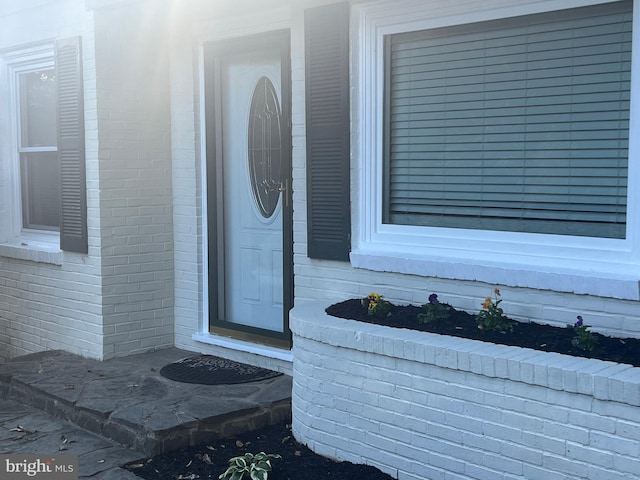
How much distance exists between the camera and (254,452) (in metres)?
4.78

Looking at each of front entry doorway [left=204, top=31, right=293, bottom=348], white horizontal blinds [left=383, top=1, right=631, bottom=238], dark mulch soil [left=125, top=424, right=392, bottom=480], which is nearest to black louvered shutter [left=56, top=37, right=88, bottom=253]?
front entry doorway [left=204, top=31, right=293, bottom=348]

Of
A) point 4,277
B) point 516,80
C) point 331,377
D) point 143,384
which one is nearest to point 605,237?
point 516,80

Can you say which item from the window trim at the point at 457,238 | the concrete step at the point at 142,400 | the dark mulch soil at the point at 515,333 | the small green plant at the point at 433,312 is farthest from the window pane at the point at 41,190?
the small green plant at the point at 433,312

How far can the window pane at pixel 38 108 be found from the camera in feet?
24.2

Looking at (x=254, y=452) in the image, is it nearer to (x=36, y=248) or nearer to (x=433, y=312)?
(x=433, y=312)

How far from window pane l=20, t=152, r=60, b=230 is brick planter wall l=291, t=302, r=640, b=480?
3454mm

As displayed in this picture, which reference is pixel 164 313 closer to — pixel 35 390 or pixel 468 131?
pixel 35 390

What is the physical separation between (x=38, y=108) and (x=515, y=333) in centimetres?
519

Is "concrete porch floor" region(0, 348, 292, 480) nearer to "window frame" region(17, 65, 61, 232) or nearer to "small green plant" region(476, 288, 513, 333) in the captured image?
"small green plant" region(476, 288, 513, 333)

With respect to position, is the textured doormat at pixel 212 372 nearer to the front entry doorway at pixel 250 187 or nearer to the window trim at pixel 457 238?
the front entry doorway at pixel 250 187

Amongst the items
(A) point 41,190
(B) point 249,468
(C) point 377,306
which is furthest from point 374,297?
(A) point 41,190

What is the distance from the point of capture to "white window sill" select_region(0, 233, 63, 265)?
7.06 meters

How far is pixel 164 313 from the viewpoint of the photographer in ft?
22.6

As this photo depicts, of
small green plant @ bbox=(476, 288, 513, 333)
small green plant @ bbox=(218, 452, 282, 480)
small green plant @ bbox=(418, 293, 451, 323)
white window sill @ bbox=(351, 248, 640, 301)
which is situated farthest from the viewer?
small green plant @ bbox=(418, 293, 451, 323)
